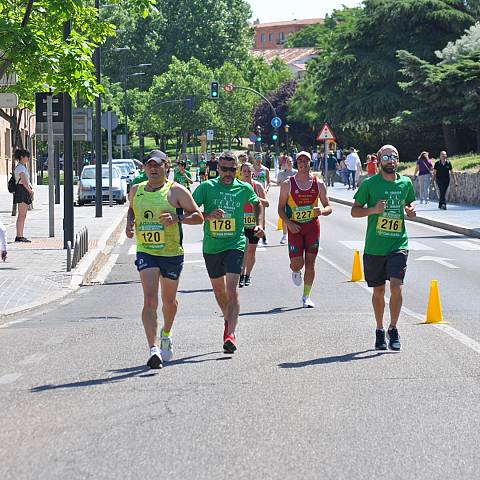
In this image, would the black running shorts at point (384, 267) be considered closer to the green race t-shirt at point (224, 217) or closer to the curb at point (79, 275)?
the green race t-shirt at point (224, 217)

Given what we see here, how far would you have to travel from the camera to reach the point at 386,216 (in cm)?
1113

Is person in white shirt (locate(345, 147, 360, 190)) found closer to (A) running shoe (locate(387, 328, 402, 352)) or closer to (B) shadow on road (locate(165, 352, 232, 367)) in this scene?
(A) running shoe (locate(387, 328, 402, 352))

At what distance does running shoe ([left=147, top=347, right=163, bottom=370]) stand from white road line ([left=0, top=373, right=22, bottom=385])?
1.03 meters

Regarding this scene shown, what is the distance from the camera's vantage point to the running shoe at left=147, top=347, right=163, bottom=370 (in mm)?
9891

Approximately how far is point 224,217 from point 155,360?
1.66m

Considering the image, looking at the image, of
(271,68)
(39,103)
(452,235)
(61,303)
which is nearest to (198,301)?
(61,303)

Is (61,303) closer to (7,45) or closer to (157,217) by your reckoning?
(7,45)

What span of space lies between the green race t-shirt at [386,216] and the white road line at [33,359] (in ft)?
9.99

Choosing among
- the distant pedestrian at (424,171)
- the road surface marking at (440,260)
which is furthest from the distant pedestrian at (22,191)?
the distant pedestrian at (424,171)

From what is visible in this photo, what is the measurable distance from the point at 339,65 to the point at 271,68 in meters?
94.4

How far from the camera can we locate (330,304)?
15.1 metres

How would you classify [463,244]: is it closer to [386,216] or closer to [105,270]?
[105,270]

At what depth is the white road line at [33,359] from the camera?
10.5 meters

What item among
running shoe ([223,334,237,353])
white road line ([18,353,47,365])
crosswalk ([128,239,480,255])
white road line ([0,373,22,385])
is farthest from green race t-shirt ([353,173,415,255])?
crosswalk ([128,239,480,255])
